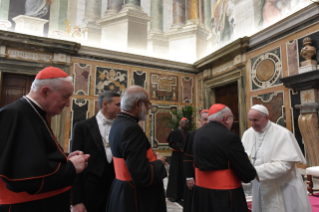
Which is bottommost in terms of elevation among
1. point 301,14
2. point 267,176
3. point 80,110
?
point 267,176

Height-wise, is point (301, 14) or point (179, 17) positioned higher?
point (179, 17)

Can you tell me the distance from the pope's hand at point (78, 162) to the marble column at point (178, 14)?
350 inches

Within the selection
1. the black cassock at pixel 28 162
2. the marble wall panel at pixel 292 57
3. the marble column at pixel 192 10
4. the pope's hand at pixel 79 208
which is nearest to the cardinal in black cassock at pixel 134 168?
the pope's hand at pixel 79 208

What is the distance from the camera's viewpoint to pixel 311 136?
4.69 meters

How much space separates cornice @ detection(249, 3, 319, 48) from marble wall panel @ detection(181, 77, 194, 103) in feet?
9.79

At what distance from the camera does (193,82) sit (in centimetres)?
911

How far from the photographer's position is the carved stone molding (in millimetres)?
4605

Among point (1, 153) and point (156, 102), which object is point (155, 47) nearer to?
point (156, 102)

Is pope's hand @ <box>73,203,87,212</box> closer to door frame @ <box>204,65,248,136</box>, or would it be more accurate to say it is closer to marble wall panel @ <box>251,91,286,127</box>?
marble wall panel @ <box>251,91,286,127</box>

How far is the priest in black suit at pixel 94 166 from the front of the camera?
205 centimetres

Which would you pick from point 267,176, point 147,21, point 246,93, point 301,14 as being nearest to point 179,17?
point 147,21

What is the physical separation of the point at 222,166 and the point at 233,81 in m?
5.71

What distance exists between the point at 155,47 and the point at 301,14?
509 cm

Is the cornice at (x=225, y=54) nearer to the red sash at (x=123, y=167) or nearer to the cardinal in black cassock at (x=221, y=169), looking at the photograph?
the cardinal in black cassock at (x=221, y=169)
